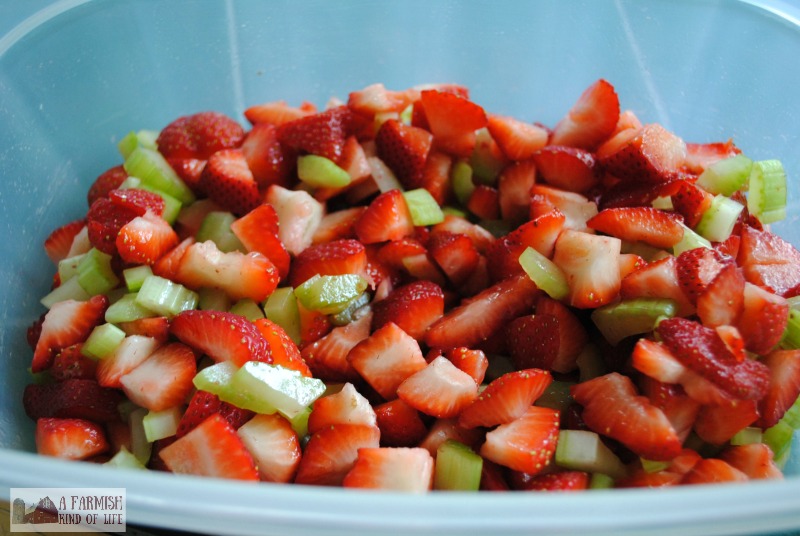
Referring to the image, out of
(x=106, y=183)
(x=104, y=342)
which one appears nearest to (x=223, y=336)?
(x=104, y=342)

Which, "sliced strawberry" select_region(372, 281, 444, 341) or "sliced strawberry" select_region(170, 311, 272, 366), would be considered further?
"sliced strawberry" select_region(372, 281, 444, 341)

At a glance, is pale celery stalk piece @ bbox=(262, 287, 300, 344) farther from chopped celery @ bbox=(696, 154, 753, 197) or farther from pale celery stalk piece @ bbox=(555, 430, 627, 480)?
chopped celery @ bbox=(696, 154, 753, 197)

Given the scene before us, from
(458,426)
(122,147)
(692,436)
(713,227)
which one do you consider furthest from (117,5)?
(692,436)

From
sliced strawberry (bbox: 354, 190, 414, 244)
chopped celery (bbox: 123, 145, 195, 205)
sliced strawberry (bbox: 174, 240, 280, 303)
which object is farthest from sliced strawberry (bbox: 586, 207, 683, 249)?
chopped celery (bbox: 123, 145, 195, 205)

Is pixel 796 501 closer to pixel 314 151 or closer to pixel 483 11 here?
pixel 314 151

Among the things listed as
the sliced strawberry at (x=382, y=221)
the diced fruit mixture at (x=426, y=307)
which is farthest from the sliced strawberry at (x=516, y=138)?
the sliced strawberry at (x=382, y=221)
